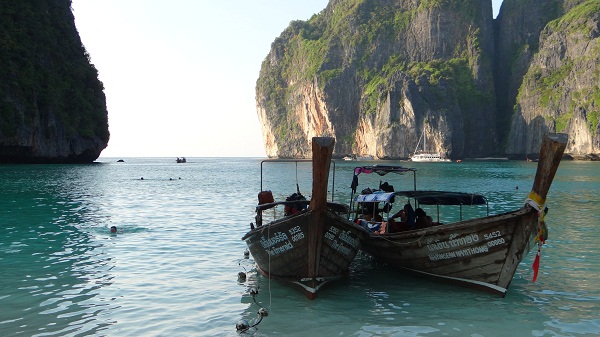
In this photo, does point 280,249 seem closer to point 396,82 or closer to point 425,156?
point 425,156

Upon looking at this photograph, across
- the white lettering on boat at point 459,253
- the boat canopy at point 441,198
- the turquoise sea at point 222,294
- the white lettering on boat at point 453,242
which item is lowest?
the turquoise sea at point 222,294

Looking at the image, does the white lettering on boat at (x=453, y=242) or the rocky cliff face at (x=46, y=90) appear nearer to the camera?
the white lettering on boat at (x=453, y=242)

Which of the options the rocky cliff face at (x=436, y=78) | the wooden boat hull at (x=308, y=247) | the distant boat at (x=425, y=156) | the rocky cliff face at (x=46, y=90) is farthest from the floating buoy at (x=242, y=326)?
the distant boat at (x=425, y=156)

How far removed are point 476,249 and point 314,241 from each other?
12.2 feet

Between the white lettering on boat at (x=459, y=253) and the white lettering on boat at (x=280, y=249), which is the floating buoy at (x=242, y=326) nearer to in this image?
the white lettering on boat at (x=280, y=249)

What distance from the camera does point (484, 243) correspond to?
447 inches

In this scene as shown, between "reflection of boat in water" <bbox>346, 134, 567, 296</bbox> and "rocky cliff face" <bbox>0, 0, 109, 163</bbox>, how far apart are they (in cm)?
6237

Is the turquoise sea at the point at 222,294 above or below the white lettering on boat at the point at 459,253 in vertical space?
below

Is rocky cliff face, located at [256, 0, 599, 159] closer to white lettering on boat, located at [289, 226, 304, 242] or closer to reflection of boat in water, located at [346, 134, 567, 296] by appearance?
reflection of boat in water, located at [346, 134, 567, 296]

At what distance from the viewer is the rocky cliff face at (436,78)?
447 ft

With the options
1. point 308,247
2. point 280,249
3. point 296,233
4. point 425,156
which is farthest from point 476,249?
point 425,156

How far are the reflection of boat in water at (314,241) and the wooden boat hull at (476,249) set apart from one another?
1508 mm

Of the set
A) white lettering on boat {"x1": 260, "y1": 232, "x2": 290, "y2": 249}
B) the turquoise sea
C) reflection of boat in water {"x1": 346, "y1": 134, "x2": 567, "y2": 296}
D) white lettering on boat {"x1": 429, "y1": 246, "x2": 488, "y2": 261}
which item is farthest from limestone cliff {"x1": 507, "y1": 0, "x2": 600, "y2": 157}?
white lettering on boat {"x1": 260, "y1": 232, "x2": 290, "y2": 249}

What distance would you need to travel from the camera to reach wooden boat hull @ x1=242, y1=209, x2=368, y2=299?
37.3 ft
